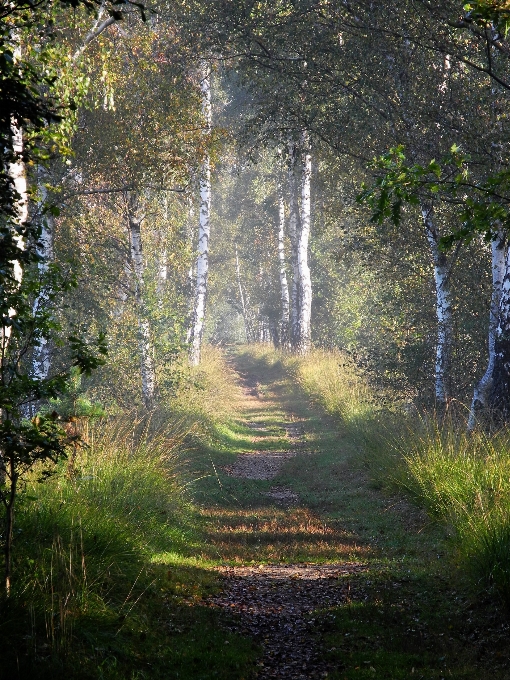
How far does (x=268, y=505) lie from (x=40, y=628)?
780cm

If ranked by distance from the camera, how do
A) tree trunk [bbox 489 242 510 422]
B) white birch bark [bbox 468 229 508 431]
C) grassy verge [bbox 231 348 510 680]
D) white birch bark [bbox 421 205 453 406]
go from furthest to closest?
white birch bark [bbox 421 205 453 406] → white birch bark [bbox 468 229 508 431] → tree trunk [bbox 489 242 510 422] → grassy verge [bbox 231 348 510 680]

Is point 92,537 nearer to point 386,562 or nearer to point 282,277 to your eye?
point 386,562

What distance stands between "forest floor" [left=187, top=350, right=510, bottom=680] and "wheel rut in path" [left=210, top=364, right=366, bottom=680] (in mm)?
12

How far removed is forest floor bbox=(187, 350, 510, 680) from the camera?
5.78 meters

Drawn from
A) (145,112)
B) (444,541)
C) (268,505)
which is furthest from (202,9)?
(444,541)

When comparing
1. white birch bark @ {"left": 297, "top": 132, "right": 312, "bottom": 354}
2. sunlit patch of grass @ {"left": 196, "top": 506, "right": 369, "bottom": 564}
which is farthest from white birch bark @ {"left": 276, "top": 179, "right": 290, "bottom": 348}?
sunlit patch of grass @ {"left": 196, "top": 506, "right": 369, "bottom": 564}

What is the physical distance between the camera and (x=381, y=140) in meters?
15.7

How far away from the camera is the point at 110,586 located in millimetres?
6414

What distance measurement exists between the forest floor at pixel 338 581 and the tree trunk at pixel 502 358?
90.4 inches

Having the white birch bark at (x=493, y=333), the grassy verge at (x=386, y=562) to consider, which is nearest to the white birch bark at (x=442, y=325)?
the grassy verge at (x=386, y=562)

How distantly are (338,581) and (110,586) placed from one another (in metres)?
2.66

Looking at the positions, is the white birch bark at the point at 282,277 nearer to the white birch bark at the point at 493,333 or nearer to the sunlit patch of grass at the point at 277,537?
the white birch bark at the point at 493,333

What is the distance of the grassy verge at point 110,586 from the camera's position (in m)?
5.09

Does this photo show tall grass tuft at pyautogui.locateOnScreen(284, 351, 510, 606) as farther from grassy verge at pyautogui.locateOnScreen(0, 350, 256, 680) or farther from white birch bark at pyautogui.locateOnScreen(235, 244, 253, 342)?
white birch bark at pyautogui.locateOnScreen(235, 244, 253, 342)
